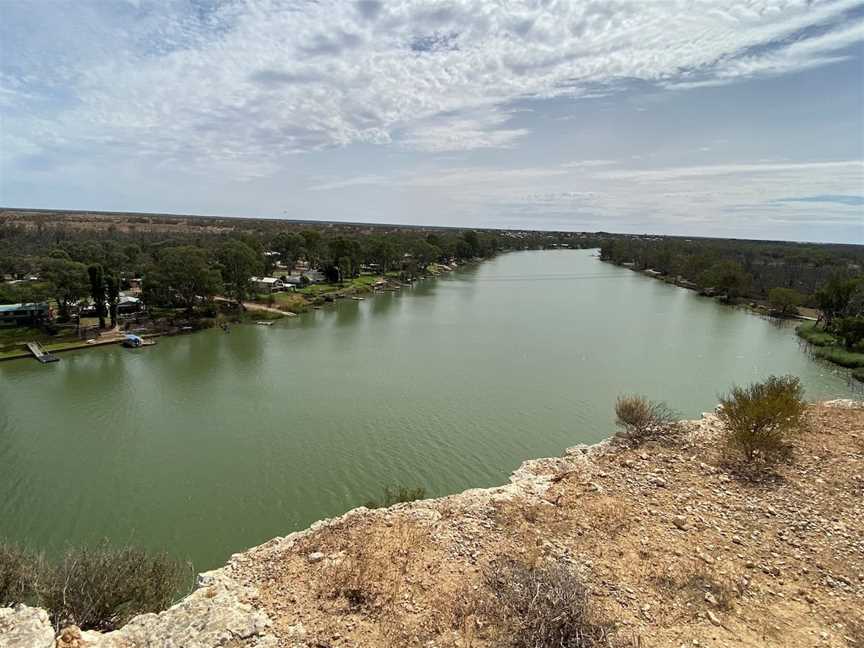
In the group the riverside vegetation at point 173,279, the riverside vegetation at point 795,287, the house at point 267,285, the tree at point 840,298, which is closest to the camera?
the riverside vegetation at point 173,279

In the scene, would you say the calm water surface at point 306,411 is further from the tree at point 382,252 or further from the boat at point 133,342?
the tree at point 382,252

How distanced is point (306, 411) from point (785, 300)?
58.5 metres

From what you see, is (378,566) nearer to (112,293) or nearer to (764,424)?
(764,424)

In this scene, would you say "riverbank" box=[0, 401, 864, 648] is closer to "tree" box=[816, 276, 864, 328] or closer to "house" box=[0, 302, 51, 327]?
"tree" box=[816, 276, 864, 328]

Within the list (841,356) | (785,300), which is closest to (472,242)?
(785,300)

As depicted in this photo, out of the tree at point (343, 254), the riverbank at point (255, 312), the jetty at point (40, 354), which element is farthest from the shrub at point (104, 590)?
the tree at point (343, 254)

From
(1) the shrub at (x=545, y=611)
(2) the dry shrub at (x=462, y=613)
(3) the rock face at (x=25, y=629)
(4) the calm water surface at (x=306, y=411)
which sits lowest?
(4) the calm water surface at (x=306, y=411)

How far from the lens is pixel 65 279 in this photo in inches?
1422

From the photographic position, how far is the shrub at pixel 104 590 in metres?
7.56

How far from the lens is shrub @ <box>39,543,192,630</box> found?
24.8 feet

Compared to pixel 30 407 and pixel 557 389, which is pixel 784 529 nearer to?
pixel 557 389

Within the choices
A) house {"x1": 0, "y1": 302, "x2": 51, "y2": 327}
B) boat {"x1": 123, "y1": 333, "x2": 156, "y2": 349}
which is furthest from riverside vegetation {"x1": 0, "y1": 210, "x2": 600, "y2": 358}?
boat {"x1": 123, "y1": 333, "x2": 156, "y2": 349}

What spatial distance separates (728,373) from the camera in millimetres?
31969

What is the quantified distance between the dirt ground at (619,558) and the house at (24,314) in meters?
39.6
